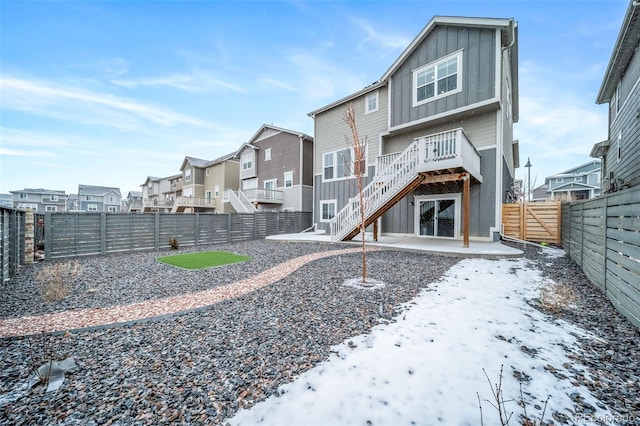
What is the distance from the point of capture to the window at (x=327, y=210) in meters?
15.2

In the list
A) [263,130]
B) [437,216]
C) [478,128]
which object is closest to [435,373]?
[437,216]

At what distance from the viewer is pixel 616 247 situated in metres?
3.65

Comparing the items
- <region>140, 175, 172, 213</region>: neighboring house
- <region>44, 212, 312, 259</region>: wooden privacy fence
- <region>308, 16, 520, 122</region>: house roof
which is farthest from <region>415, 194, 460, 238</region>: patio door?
<region>140, 175, 172, 213</region>: neighboring house

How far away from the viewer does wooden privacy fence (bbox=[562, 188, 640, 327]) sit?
3098 millimetres

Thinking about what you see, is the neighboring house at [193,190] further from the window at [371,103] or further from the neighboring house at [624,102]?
the neighboring house at [624,102]

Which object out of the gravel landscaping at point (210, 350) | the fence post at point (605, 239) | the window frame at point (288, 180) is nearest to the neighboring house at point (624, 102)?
the fence post at point (605, 239)

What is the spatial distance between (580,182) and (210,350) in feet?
132

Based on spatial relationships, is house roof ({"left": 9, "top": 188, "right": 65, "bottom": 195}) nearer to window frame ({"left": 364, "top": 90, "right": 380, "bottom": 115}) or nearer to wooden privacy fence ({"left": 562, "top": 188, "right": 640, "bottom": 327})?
window frame ({"left": 364, "top": 90, "right": 380, "bottom": 115})

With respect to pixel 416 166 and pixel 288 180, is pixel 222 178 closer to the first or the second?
pixel 288 180

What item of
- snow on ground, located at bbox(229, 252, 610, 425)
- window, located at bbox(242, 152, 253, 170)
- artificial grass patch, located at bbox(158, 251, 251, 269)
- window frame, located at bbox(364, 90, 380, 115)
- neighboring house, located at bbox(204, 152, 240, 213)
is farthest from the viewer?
neighboring house, located at bbox(204, 152, 240, 213)

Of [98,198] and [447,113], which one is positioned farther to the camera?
[98,198]

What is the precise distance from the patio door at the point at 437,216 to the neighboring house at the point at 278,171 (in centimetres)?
951

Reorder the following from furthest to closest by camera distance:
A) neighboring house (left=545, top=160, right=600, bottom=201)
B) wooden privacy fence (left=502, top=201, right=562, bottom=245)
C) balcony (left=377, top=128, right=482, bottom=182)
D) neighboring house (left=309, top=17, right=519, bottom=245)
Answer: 1. neighboring house (left=545, top=160, right=600, bottom=201)
2. wooden privacy fence (left=502, top=201, right=562, bottom=245)
3. neighboring house (left=309, top=17, right=519, bottom=245)
4. balcony (left=377, top=128, right=482, bottom=182)

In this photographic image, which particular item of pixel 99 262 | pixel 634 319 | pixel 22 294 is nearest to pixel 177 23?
pixel 99 262
